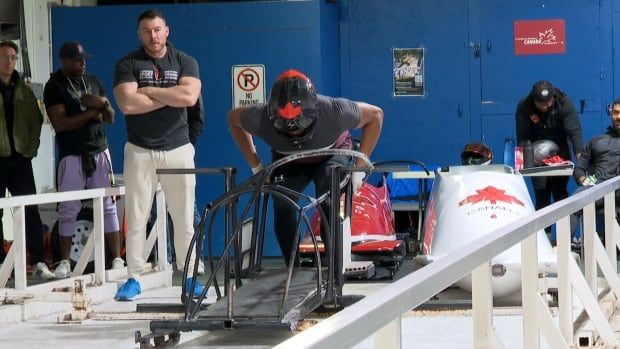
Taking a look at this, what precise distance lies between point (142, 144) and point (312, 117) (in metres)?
1.35

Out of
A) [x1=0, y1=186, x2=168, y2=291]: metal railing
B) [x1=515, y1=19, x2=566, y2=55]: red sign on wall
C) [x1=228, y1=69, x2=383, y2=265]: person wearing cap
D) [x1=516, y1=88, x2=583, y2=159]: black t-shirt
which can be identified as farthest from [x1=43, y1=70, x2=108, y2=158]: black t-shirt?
[x1=515, y1=19, x2=566, y2=55]: red sign on wall

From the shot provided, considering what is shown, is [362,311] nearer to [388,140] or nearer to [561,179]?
[561,179]

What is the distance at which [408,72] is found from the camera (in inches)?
463

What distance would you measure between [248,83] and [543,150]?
8.85 feet

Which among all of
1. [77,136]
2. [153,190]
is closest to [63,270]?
[77,136]

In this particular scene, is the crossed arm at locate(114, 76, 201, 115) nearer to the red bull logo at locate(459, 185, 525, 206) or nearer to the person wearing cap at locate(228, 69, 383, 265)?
the person wearing cap at locate(228, 69, 383, 265)

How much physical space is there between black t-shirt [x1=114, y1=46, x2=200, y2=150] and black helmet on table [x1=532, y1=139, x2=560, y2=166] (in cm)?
375

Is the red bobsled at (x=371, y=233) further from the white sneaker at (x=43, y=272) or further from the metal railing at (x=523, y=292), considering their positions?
the white sneaker at (x=43, y=272)

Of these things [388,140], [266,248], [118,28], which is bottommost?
[266,248]

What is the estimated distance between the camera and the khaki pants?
7008 millimetres

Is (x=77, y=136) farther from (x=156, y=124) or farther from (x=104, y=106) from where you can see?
(x=156, y=124)


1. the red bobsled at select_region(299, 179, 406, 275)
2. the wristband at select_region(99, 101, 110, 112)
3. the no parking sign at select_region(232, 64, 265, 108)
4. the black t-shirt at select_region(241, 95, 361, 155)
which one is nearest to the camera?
the black t-shirt at select_region(241, 95, 361, 155)

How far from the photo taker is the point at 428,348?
5.36 meters

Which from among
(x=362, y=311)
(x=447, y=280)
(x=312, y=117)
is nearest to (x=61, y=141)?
(x=312, y=117)
